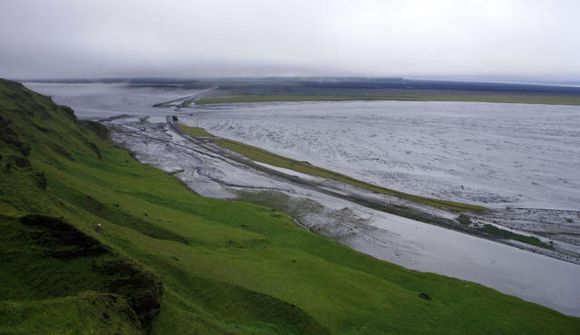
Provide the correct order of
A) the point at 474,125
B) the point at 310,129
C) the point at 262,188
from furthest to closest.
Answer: the point at 474,125, the point at 310,129, the point at 262,188

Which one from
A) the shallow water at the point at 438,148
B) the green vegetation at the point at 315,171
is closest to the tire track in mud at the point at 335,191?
the green vegetation at the point at 315,171

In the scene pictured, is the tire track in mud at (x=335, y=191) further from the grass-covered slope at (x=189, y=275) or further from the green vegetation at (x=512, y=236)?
the grass-covered slope at (x=189, y=275)

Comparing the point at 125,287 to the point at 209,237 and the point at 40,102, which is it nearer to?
the point at 209,237

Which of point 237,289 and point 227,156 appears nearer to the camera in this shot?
point 237,289

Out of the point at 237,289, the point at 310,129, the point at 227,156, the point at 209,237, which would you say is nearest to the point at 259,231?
the point at 209,237

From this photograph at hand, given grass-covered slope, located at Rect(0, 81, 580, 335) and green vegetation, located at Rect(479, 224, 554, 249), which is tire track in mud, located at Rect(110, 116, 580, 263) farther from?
grass-covered slope, located at Rect(0, 81, 580, 335)
